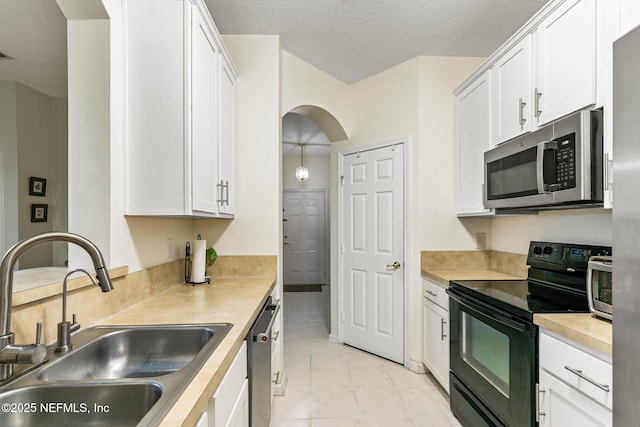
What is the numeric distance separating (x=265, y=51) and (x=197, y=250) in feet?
5.05

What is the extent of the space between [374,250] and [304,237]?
3.75 meters

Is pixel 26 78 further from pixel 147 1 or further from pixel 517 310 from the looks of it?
pixel 517 310

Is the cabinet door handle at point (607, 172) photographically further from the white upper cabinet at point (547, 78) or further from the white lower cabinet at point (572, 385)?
the white lower cabinet at point (572, 385)

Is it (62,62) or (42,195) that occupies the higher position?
(62,62)

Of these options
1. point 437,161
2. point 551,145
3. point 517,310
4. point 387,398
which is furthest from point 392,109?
point 387,398

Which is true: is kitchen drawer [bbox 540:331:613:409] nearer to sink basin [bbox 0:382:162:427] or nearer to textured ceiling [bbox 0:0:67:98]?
sink basin [bbox 0:382:162:427]

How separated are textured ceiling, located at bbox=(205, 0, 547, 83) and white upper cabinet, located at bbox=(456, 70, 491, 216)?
0.40m

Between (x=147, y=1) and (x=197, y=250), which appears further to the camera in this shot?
(x=197, y=250)

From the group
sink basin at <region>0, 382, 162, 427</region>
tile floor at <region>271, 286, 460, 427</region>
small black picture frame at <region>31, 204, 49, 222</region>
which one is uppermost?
small black picture frame at <region>31, 204, 49, 222</region>

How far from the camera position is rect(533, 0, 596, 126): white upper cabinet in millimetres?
1547

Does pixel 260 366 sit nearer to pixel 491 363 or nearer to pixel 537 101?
pixel 491 363

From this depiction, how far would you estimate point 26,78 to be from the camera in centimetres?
185

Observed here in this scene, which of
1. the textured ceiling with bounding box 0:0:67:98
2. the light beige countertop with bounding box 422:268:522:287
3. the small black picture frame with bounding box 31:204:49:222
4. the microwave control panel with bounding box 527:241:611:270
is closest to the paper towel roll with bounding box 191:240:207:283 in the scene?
the small black picture frame with bounding box 31:204:49:222

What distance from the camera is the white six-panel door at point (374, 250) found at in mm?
3125
